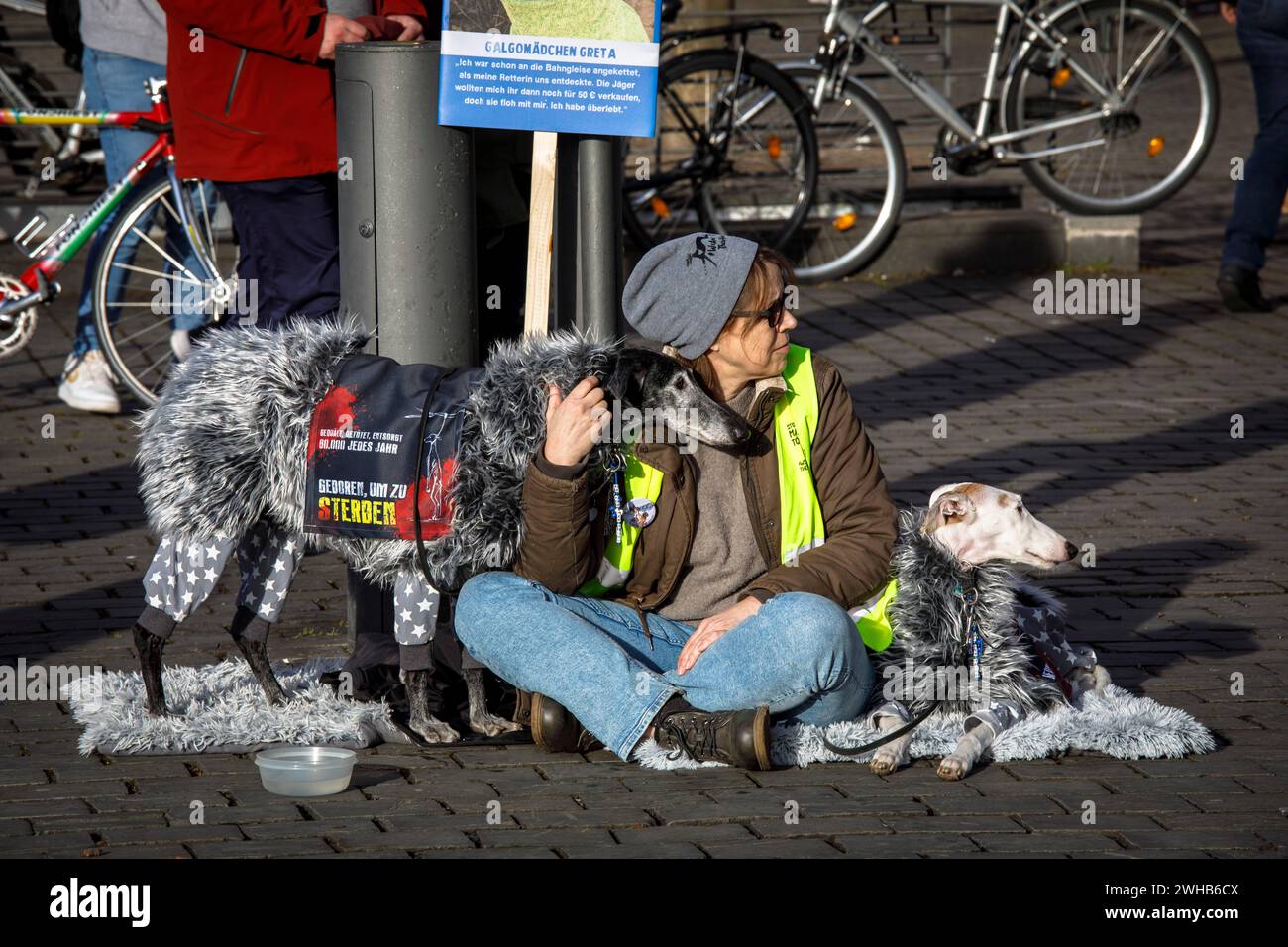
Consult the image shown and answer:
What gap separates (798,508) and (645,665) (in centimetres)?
56

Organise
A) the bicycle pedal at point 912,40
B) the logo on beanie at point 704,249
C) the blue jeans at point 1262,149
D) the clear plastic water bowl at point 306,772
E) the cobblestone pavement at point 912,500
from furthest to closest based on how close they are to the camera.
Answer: the bicycle pedal at point 912,40 < the blue jeans at point 1262,149 < the logo on beanie at point 704,249 < the clear plastic water bowl at point 306,772 < the cobblestone pavement at point 912,500

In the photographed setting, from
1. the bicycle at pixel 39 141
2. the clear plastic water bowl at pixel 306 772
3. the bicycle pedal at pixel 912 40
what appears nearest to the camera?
the clear plastic water bowl at pixel 306 772

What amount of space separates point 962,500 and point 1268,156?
5.63 meters

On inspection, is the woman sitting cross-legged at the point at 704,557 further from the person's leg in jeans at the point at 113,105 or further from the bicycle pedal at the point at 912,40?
the bicycle pedal at the point at 912,40

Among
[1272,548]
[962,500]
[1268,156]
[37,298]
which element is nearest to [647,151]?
[1268,156]

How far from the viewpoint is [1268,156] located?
9.34 m

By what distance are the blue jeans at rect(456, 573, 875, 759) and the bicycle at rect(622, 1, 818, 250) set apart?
563 centimetres

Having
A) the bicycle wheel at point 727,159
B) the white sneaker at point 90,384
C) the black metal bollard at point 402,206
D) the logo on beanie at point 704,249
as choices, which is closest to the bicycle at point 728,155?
the bicycle wheel at point 727,159

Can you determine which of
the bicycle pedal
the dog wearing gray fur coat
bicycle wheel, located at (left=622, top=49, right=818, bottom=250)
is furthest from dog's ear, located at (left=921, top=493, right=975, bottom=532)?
the bicycle pedal

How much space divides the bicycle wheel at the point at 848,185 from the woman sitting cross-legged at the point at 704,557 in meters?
5.65

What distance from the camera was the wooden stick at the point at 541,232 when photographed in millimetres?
4938

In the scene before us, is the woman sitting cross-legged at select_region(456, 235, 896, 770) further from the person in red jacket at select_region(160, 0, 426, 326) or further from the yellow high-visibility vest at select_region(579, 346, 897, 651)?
the person in red jacket at select_region(160, 0, 426, 326)

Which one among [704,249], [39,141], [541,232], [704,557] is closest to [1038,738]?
[704,557]
